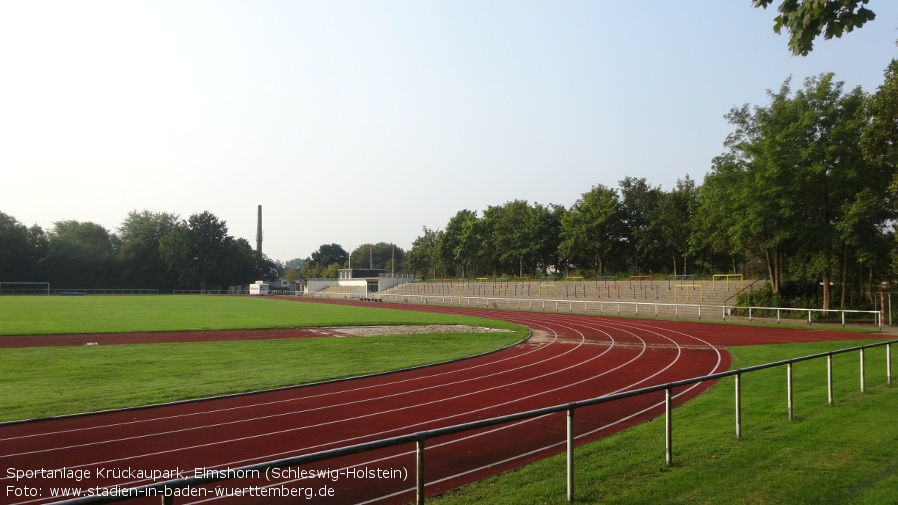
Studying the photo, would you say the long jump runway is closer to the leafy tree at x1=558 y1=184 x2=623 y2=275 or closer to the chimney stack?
the leafy tree at x1=558 y1=184 x2=623 y2=275

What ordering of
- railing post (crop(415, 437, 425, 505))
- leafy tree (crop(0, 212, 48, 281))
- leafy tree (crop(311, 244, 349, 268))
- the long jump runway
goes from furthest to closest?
leafy tree (crop(311, 244, 349, 268)) → leafy tree (crop(0, 212, 48, 281)) → the long jump runway → railing post (crop(415, 437, 425, 505))

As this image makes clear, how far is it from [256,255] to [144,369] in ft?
380

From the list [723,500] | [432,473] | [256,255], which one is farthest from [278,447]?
[256,255]

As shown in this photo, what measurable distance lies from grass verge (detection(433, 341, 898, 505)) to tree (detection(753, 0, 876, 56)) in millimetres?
4277

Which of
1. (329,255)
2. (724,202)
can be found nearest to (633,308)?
(724,202)

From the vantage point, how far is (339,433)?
9.09 m

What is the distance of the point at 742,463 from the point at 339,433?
18.5 ft

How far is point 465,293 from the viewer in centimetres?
6819

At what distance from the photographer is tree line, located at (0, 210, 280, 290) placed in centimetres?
8638

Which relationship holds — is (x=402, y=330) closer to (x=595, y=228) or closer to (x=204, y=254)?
(x=595, y=228)

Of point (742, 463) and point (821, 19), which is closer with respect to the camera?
point (821, 19)

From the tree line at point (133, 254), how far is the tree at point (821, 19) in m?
101

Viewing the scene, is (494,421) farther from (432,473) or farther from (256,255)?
(256,255)

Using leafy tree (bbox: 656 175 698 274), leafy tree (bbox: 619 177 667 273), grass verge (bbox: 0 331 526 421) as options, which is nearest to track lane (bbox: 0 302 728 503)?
grass verge (bbox: 0 331 526 421)
